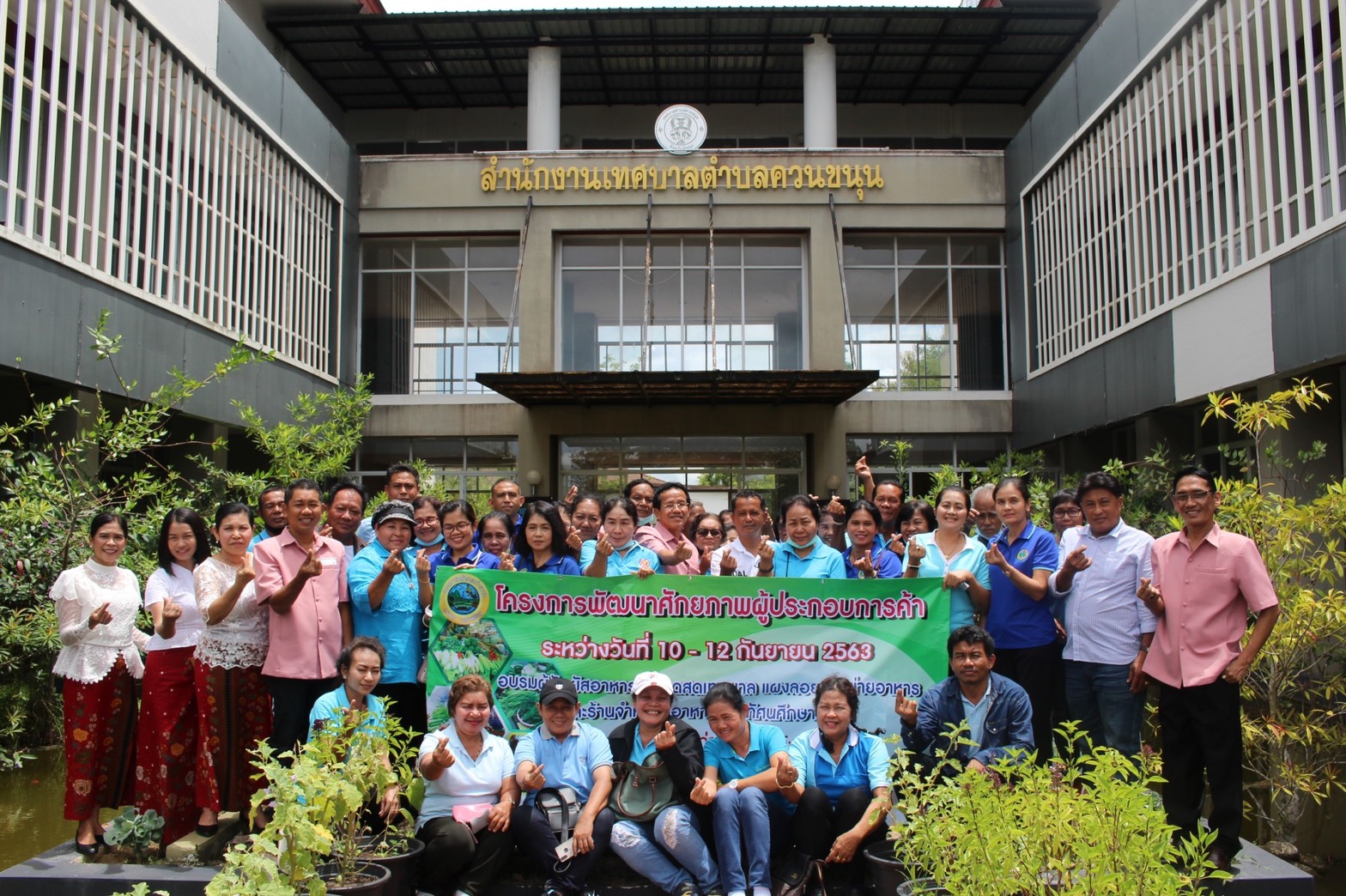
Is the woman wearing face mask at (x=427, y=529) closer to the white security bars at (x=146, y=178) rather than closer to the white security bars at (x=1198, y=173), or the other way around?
the white security bars at (x=146, y=178)

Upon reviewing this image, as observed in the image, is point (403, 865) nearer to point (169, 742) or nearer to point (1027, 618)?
point (169, 742)

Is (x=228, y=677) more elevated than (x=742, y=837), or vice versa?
(x=228, y=677)

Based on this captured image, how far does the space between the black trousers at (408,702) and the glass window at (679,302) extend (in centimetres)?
1241

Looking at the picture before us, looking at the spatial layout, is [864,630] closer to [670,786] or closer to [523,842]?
[670,786]

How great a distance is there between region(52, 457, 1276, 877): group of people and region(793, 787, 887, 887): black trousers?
12mm

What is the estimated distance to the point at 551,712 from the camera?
470 centimetres

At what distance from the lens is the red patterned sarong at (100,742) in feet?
16.1

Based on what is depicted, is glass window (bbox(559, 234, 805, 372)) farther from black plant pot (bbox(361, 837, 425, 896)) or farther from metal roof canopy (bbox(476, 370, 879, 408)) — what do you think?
black plant pot (bbox(361, 837, 425, 896))

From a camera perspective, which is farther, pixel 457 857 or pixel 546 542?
pixel 546 542

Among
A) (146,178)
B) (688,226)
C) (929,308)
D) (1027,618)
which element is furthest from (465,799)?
(929,308)

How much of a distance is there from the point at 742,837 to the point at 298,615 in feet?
7.86

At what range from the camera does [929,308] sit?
17.8 meters

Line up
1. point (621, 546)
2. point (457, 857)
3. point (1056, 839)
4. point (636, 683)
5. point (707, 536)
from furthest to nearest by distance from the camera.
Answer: point (707, 536) < point (621, 546) < point (636, 683) < point (457, 857) < point (1056, 839)

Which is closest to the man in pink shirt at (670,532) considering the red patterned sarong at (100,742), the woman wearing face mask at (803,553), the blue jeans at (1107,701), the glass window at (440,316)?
the woman wearing face mask at (803,553)
